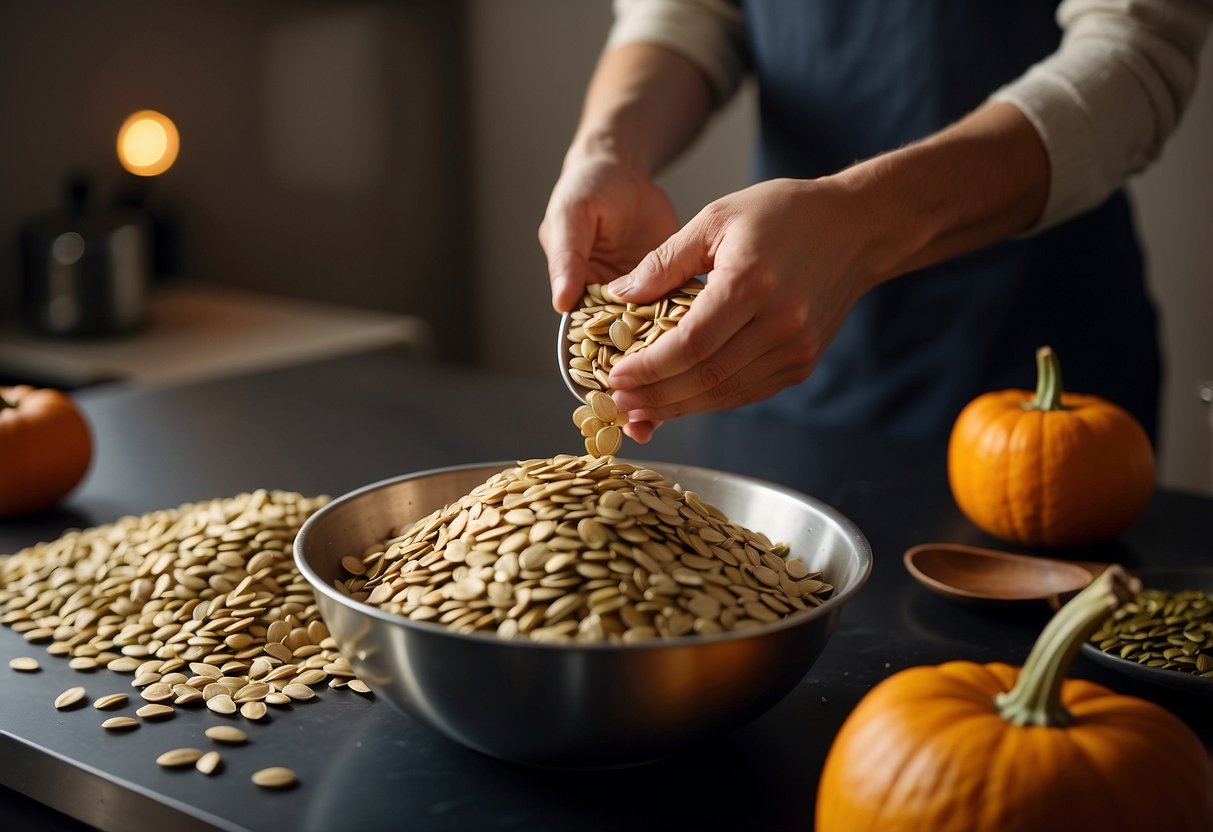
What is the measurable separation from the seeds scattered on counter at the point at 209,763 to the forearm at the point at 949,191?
75 centimetres

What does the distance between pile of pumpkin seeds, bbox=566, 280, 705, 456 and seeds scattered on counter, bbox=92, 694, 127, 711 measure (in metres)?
0.44

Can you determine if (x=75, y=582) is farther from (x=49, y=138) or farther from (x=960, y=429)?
(x=49, y=138)

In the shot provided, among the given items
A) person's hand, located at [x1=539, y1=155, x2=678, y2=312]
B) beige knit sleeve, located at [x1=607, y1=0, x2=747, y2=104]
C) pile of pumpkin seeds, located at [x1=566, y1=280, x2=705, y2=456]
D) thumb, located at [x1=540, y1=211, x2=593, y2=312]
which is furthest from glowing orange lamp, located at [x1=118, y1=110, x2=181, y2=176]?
pile of pumpkin seeds, located at [x1=566, y1=280, x2=705, y2=456]

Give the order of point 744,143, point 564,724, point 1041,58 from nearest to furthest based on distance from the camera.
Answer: point 564,724 < point 1041,58 < point 744,143

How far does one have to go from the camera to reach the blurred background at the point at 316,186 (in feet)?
9.25

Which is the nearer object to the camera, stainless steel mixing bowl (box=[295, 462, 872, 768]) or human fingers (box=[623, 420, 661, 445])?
stainless steel mixing bowl (box=[295, 462, 872, 768])

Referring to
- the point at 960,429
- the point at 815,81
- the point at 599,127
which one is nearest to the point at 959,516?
the point at 960,429

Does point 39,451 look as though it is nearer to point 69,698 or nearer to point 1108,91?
point 69,698

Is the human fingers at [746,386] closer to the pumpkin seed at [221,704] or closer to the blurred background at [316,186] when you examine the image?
the pumpkin seed at [221,704]

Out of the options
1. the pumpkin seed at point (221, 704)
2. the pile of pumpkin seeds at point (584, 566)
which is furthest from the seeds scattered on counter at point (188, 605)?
the pile of pumpkin seeds at point (584, 566)

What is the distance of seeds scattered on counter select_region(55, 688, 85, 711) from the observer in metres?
0.95

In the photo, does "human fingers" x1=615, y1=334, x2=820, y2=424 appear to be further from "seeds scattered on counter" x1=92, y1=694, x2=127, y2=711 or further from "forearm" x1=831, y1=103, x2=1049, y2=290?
"seeds scattered on counter" x1=92, y1=694, x2=127, y2=711

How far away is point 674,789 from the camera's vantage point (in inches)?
32.5

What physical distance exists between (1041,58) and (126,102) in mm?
2382
